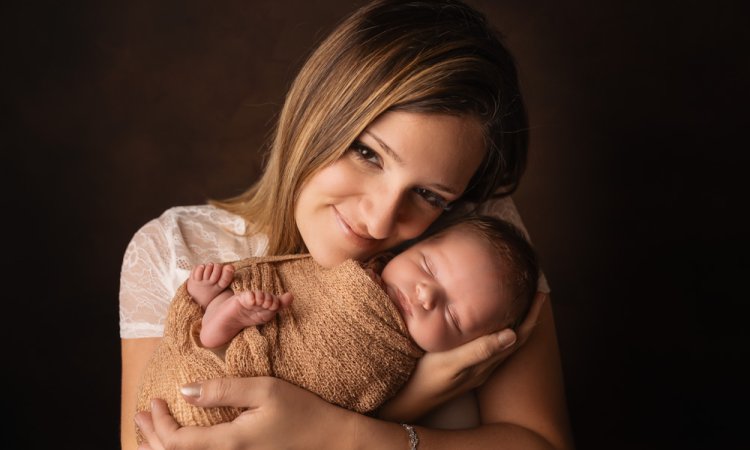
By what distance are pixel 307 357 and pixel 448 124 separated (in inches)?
21.3

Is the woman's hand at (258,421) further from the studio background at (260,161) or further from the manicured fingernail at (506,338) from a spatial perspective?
the studio background at (260,161)

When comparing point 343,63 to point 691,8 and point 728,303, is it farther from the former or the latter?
point 728,303

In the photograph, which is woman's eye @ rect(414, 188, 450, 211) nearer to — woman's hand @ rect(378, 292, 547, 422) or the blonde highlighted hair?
the blonde highlighted hair

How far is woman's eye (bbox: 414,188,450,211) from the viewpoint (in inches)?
65.4

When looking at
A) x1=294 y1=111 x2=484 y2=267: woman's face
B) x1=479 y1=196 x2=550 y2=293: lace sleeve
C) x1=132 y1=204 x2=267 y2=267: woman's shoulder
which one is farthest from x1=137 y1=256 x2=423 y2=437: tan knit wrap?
x1=479 y1=196 x2=550 y2=293: lace sleeve

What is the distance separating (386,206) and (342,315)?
243mm

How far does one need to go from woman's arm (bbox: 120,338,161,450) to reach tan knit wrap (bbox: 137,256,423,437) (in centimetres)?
24

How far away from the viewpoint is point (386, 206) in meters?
1.57

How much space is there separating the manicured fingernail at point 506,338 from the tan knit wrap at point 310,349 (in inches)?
6.8

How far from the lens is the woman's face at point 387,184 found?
154cm

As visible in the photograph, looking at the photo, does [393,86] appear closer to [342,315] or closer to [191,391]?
[342,315]

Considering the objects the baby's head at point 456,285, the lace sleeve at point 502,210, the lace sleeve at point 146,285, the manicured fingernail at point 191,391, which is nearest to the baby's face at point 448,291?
the baby's head at point 456,285

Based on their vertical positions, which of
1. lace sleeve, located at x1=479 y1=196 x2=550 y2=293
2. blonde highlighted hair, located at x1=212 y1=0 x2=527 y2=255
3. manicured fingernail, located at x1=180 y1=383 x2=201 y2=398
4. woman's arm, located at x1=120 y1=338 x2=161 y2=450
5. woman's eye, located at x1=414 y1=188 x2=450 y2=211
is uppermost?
blonde highlighted hair, located at x1=212 y1=0 x2=527 y2=255

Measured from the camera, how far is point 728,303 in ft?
8.34
